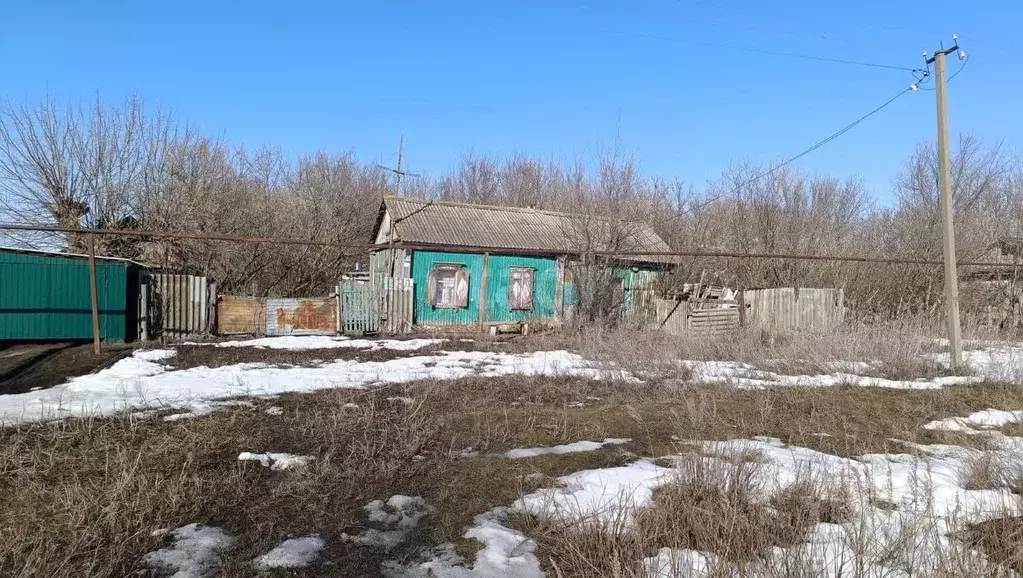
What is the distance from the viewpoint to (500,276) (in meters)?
18.0

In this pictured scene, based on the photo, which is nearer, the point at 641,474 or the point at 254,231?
the point at 641,474

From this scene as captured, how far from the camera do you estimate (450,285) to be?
17578 mm

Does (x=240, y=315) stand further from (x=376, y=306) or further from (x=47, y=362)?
(x=47, y=362)

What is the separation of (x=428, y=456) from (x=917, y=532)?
3.19 meters

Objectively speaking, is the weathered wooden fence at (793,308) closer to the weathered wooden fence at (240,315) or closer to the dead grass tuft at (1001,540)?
the dead grass tuft at (1001,540)

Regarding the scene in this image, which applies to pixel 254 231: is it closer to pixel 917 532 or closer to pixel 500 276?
pixel 500 276

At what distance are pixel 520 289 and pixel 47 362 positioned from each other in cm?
1208

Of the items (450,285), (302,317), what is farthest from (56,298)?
(450,285)

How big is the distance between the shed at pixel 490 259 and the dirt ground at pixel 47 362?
7.07 m

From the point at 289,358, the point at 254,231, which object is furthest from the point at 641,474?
the point at 254,231

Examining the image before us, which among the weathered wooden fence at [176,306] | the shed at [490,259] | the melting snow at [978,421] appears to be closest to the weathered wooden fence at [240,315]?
the weathered wooden fence at [176,306]

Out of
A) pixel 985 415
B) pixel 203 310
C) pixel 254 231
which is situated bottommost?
pixel 985 415

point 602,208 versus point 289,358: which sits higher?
point 602,208

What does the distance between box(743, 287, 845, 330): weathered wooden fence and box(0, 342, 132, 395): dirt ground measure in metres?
14.1
